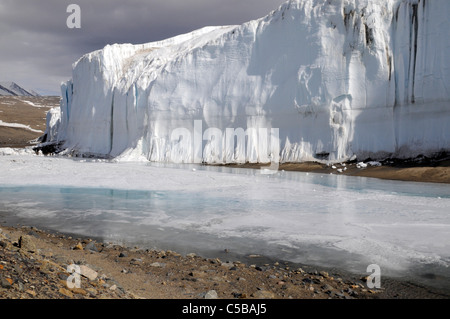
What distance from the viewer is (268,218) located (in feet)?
22.3

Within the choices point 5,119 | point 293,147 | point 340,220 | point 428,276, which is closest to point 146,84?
point 293,147

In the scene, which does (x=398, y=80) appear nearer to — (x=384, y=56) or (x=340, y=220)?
(x=384, y=56)

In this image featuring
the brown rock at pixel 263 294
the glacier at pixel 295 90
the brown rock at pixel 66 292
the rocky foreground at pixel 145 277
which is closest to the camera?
the brown rock at pixel 66 292

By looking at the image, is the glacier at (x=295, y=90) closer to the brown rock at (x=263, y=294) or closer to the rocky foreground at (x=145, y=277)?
the rocky foreground at (x=145, y=277)

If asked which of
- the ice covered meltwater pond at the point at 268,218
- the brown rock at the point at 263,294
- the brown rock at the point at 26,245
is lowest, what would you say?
the brown rock at the point at 263,294

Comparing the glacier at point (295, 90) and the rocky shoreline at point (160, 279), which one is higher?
the glacier at point (295, 90)

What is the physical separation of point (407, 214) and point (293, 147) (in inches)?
491

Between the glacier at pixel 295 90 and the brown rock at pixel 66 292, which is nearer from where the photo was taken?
the brown rock at pixel 66 292

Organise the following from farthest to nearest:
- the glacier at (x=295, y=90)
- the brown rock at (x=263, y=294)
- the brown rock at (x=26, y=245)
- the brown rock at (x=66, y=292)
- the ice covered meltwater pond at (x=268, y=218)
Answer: the glacier at (x=295, y=90), the ice covered meltwater pond at (x=268, y=218), the brown rock at (x=26, y=245), the brown rock at (x=263, y=294), the brown rock at (x=66, y=292)

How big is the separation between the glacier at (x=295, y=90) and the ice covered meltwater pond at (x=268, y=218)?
19.3ft

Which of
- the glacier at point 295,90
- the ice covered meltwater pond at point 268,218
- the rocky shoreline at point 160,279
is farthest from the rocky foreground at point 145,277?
the glacier at point 295,90

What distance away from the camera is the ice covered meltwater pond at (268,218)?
15.5 feet

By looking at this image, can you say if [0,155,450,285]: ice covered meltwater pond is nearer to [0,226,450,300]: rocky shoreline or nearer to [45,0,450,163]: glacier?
[0,226,450,300]: rocky shoreline

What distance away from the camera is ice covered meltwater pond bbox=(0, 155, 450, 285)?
4738 millimetres
